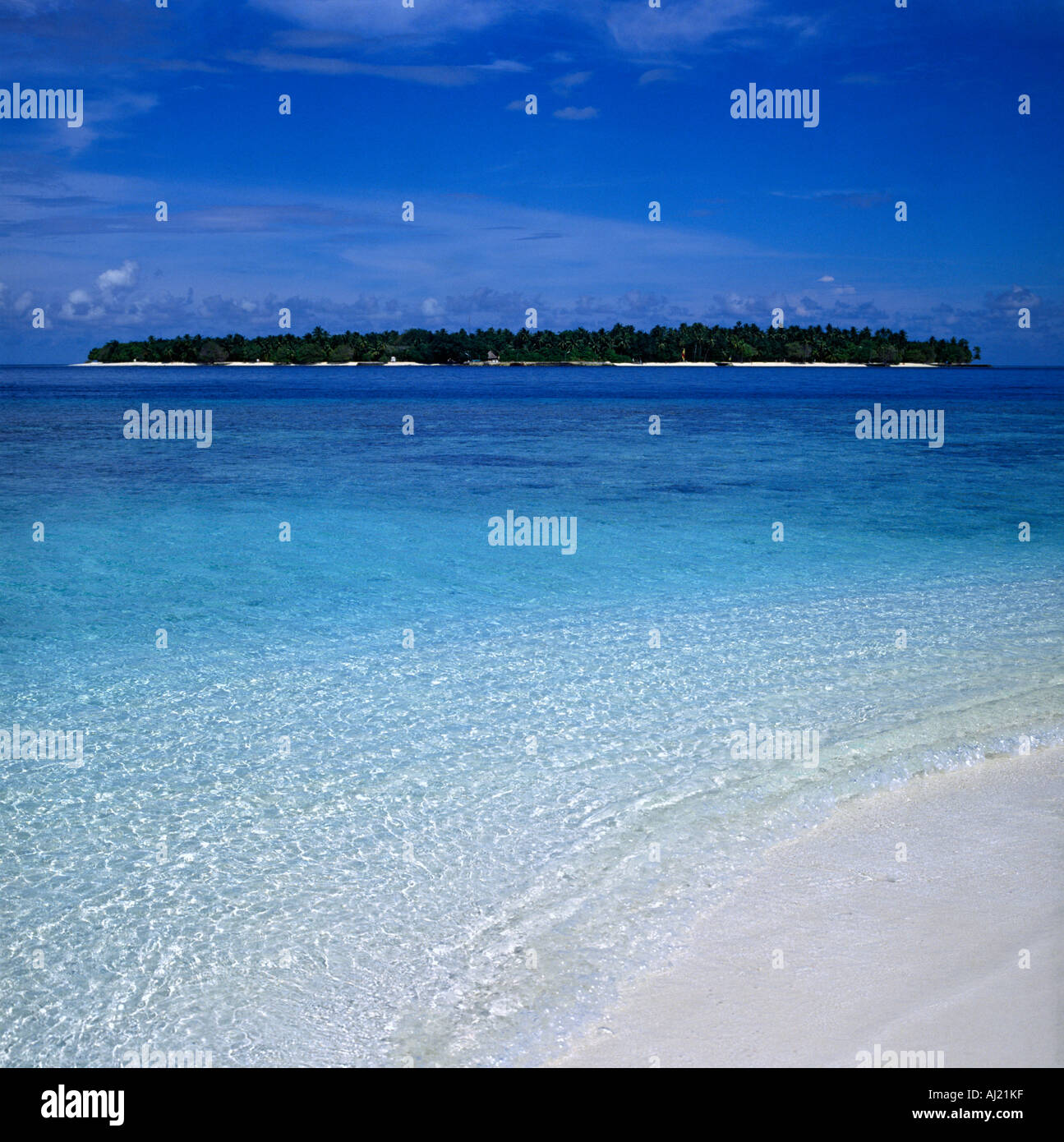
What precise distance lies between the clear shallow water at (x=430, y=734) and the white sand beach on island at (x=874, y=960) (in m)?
0.30

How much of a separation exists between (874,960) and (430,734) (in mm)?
4307

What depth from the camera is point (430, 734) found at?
26.5ft

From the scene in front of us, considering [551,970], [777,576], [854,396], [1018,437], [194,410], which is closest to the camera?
[551,970]

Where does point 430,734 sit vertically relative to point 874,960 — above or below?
above

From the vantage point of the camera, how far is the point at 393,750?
7.71 meters

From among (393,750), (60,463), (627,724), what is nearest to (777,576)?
(627,724)

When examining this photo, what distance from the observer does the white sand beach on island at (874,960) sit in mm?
4188

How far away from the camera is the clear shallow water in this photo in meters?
4.81

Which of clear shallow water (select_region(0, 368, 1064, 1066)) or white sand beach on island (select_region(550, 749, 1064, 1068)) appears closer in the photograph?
white sand beach on island (select_region(550, 749, 1064, 1068))

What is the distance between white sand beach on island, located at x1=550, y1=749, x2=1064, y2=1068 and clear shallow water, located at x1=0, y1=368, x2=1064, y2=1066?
12.0 inches

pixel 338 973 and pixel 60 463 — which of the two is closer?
pixel 338 973

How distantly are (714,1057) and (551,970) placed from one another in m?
1.03
